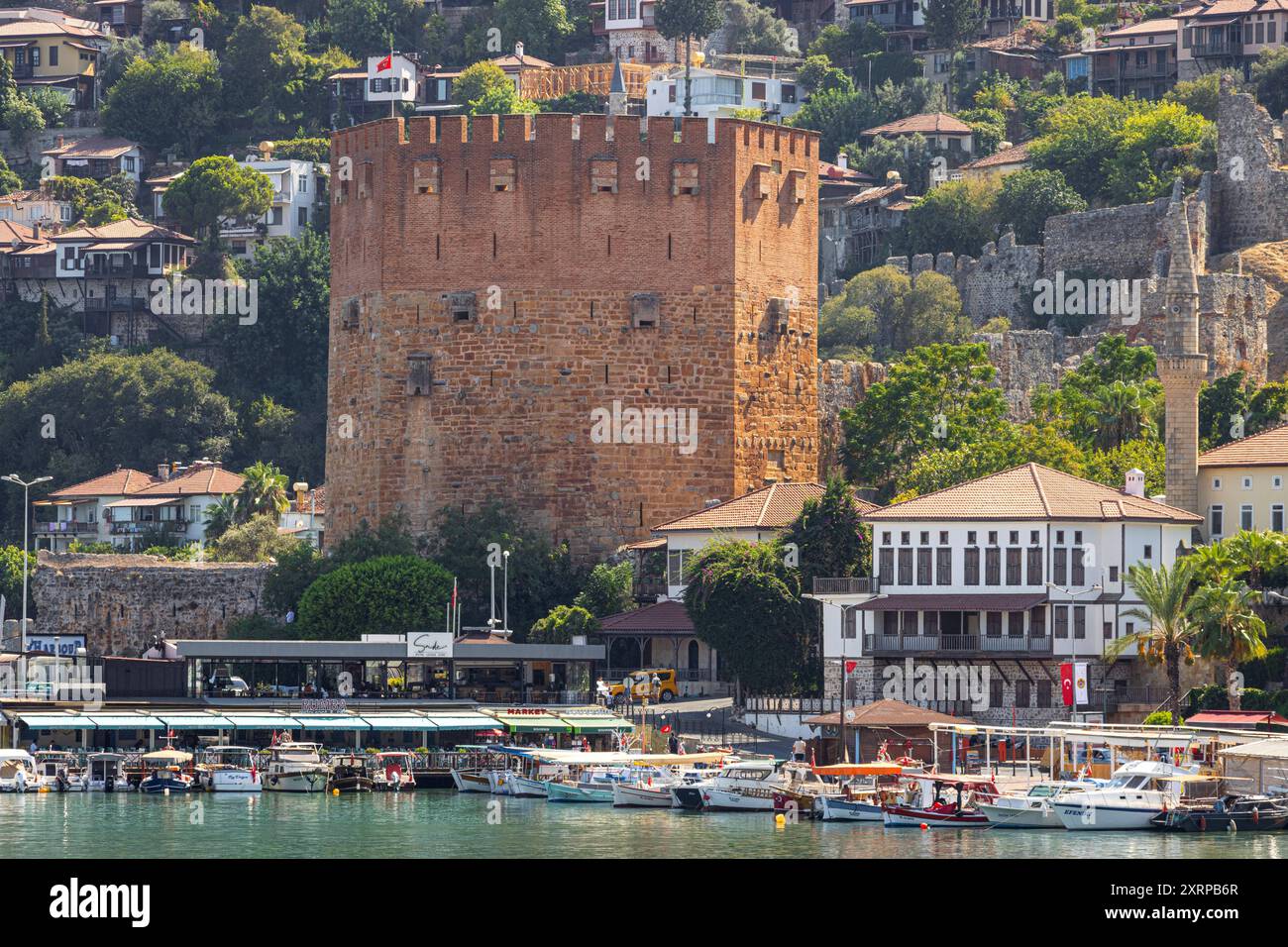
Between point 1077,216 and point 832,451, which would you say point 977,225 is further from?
point 832,451

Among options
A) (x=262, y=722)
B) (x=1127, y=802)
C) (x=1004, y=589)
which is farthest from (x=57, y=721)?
(x=1127, y=802)

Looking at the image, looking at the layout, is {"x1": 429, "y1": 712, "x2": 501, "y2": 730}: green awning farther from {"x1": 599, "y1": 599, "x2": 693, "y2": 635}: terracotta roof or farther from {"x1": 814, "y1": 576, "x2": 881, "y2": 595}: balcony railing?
{"x1": 814, "y1": 576, "x2": 881, "y2": 595}: balcony railing

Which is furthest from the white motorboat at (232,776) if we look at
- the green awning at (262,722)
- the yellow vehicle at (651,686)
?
the yellow vehicle at (651,686)

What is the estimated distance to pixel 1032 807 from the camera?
8481cm

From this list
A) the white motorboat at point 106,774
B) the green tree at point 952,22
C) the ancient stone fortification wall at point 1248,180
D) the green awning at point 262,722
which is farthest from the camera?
the green tree at point 952,22

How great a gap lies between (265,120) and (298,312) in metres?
32.4

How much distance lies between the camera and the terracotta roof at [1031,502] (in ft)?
325

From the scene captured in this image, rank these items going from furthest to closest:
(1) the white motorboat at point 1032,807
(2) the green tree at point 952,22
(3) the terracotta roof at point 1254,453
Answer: (2) the green tree at point 952,22, (3) the terracotta roof at point 1254,453, (1) the white motorboat at point 1032,807

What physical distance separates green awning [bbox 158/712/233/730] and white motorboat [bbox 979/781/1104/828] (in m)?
21.9

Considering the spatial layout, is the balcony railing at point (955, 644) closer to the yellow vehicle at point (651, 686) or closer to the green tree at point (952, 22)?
the yellow vehicle at point (651, 686)

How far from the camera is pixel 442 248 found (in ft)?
371

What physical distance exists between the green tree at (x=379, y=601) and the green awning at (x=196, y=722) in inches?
388

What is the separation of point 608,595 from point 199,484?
119 feet
